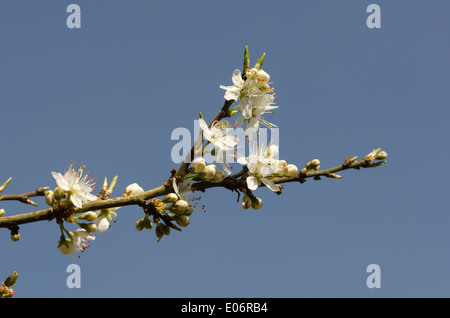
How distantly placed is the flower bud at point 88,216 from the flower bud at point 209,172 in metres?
0.81

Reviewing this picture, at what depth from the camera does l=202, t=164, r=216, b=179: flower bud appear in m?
2.72

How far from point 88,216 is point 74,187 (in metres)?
0.25

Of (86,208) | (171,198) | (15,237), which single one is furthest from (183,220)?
(15,237)

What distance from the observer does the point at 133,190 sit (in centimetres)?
296

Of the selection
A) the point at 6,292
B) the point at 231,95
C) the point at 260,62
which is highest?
the point at 260,62

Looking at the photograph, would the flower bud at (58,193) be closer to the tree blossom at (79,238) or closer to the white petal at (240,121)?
the tree blossom at (79,238)

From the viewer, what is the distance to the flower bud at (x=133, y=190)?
2953 millimetres

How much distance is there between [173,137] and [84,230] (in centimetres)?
86

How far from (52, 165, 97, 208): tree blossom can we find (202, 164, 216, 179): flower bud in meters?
0.73

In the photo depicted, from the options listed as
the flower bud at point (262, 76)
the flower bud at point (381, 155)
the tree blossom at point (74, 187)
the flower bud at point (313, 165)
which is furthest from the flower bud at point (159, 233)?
the flower bud at point (381, 155)

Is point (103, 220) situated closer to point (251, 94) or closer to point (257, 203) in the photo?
point (257, 203)

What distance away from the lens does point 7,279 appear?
145 inches
